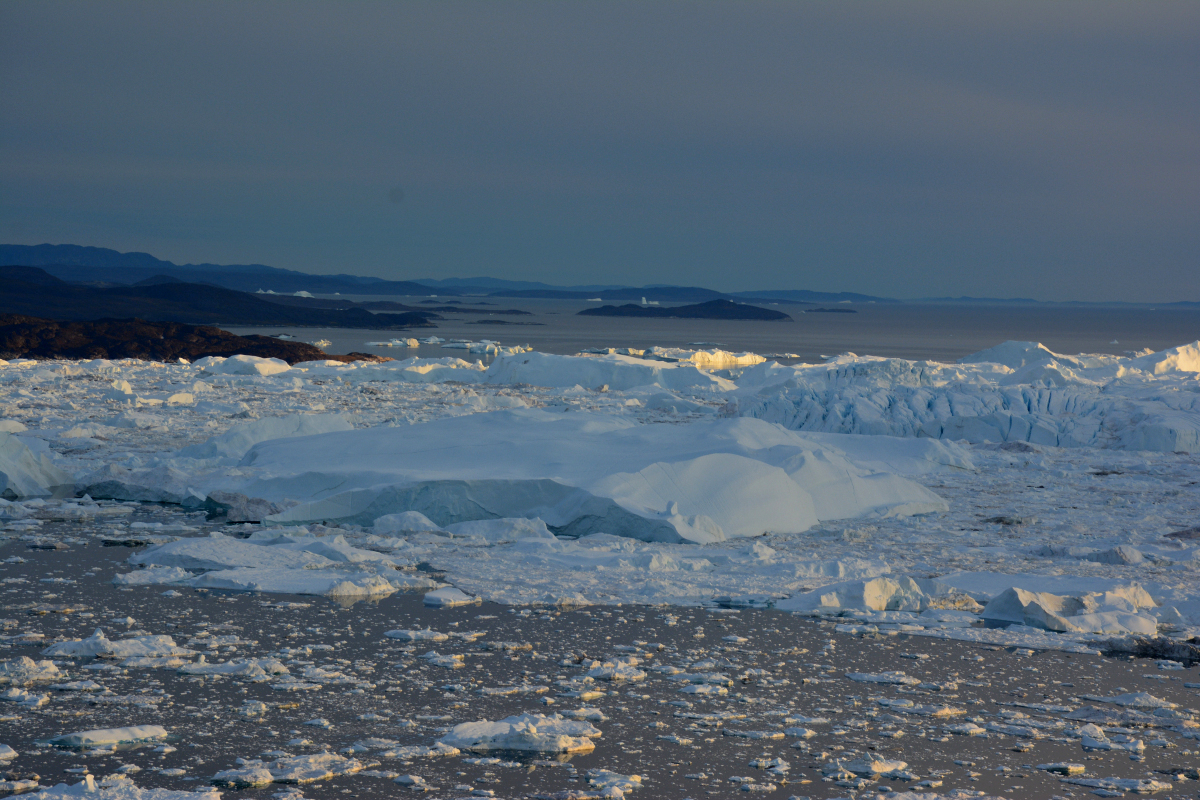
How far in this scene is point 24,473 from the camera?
31.7 feet

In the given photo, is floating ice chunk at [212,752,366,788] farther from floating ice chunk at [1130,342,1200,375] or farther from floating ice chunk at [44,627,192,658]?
floating ice chunk at [1130,342,1200,375]

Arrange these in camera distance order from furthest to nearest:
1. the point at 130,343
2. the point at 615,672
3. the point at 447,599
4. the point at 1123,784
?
1. the point at 130,343
2. the point at 447,599
3. the point at 615,672
4. the point at 1123,784

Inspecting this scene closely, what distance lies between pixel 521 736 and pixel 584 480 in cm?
502

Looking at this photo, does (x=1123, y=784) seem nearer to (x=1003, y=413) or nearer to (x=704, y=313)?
(x=1003, y=413)

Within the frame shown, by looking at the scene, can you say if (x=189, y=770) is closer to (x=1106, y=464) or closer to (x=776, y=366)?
(x=1106, y=464)

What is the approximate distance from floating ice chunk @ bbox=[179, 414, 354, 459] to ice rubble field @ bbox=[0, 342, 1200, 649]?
0.04 meters

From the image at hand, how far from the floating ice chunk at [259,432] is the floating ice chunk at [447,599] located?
534 cm

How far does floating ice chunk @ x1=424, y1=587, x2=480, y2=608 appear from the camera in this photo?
247 inches

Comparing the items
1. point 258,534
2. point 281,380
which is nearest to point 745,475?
point 258,534

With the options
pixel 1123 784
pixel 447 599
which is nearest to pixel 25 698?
pixel 447 599

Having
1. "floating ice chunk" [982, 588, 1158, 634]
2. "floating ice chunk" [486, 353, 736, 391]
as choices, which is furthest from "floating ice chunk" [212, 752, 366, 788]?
"floating ice chunk" [486, 353, 736, 391]

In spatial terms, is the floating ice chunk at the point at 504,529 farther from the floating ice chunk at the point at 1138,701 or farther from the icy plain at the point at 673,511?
the floating ice chunk at the point at 1138,701

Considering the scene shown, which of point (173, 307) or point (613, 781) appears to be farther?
point (173, 307)

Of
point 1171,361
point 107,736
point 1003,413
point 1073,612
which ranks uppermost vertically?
point 1171,361
